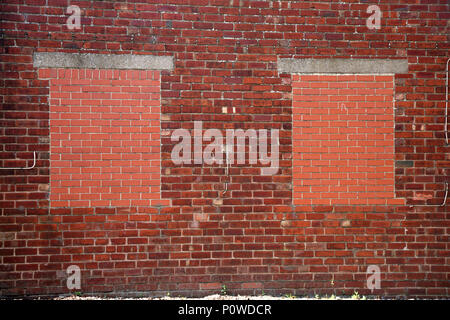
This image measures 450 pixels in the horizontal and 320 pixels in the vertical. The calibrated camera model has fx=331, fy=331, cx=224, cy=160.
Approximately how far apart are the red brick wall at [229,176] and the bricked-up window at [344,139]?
0.42 feet

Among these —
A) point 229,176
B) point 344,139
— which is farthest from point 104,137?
point 344,139

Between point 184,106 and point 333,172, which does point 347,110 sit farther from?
point 184,106

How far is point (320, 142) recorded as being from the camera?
13.8ft

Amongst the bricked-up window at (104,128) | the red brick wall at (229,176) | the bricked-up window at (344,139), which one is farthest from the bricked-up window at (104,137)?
the bricked-up window at (344,139)

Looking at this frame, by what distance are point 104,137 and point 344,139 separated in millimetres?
3005

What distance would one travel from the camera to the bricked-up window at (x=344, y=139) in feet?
13.8

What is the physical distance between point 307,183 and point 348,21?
213 cm

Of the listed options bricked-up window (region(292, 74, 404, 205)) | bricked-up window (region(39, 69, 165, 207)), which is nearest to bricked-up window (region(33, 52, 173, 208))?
bricked-up window (region(39, 69, 165, 207))

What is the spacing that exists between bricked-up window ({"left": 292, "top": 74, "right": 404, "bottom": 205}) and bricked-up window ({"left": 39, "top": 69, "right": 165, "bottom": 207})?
72.8 inches

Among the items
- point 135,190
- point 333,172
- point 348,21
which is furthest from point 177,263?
point 348,21

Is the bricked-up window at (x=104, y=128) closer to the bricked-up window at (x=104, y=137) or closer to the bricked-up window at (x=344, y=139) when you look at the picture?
the bricked-up window at (x=104, y=137)

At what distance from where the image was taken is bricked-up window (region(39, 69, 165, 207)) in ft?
13.2

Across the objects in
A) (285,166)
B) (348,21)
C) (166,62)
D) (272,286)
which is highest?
(348,21)

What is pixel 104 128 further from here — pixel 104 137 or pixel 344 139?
pixel 344 139
